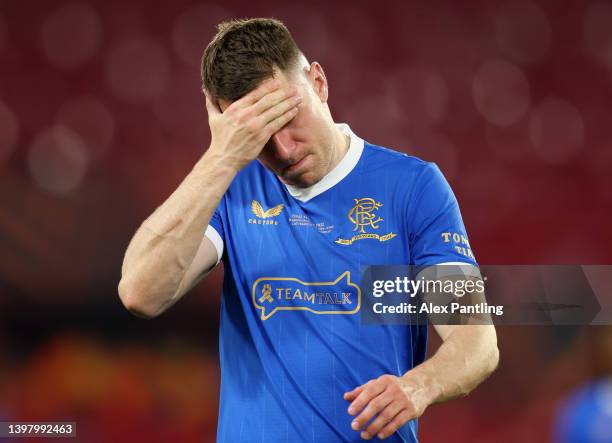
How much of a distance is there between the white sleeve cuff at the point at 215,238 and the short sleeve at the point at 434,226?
368 mm

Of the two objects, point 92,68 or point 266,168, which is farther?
point 92,68

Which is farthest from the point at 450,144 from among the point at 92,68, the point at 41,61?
the point at 41,61

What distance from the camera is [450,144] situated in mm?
3645

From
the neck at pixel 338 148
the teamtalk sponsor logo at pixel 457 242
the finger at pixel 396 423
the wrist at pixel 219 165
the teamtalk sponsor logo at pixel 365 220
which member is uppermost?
the neck at pixel 338 148

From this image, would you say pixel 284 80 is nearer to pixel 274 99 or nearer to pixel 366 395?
pixel 274 99

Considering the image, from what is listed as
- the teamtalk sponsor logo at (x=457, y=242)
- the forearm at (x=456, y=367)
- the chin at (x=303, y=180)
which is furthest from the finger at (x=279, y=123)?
the forearm at (x=456, y=367)

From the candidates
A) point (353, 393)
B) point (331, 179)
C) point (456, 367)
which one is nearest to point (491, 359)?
point (456, 367)

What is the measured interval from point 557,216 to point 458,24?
1021 millimetres

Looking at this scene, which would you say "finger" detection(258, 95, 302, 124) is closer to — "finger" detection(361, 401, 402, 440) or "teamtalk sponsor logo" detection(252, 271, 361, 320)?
"teamtalk sponsor logo" detection(252, 271, 361, 320)

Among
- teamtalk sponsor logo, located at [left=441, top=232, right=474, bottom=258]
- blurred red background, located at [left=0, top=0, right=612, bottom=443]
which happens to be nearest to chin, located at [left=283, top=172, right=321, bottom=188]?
teamtalk sponsor logo, located at [left=441, top=232, right=474, bottom=258]

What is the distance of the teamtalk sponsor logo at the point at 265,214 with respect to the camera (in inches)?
60.2

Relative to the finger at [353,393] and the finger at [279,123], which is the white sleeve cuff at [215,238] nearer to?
the finger at [279,123]

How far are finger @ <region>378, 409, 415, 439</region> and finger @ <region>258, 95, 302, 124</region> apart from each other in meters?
0.57

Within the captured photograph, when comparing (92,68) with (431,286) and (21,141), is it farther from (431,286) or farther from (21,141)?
A: (431,286)
